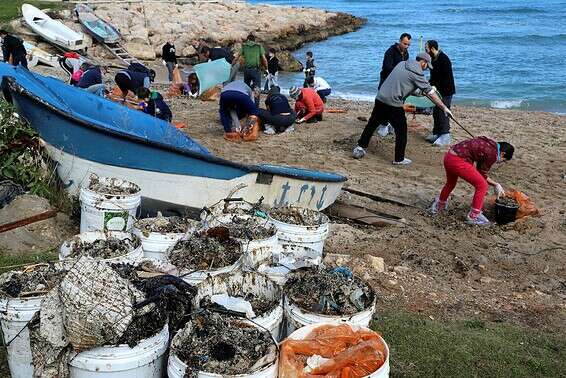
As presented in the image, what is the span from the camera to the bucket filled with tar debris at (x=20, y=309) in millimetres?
3562

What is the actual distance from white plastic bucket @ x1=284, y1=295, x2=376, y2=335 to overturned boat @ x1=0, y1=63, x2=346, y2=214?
2.92 metres

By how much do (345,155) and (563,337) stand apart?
602 centimetres

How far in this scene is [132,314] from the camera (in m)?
3.37

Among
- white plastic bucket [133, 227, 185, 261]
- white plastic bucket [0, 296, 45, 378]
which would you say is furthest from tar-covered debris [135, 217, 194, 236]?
white plastic bucket [0, 296, 45, 378]

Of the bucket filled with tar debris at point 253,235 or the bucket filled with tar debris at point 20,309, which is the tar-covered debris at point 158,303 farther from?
the bucket filled with tar debris at point 253,235

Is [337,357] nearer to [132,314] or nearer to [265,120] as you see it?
[132,314]

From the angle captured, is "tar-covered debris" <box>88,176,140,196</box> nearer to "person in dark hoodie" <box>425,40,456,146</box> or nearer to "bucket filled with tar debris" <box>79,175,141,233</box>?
"bucket filled with tar debris" <box>79,175,141,233</box>

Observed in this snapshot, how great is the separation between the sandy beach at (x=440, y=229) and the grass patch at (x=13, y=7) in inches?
640

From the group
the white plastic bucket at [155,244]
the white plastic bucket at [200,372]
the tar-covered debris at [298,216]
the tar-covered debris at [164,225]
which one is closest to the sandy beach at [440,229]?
the tar-covered debris at [298,216]

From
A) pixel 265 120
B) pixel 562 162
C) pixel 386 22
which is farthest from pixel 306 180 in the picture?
pixel 386 22

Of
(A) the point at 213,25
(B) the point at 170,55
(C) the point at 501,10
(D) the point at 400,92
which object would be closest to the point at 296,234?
(D) the point at 400,92

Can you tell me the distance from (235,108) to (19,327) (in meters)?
8.03

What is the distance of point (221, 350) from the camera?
3316 millimetres

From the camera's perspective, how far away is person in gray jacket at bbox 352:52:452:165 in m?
9.22
